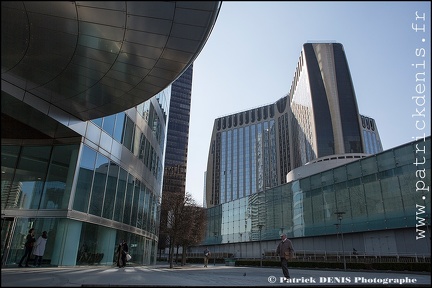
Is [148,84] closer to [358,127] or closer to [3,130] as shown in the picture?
[3,130]

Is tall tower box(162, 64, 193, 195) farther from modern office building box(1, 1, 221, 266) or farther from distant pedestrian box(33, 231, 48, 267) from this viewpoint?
distant pedestrian box(33, 231, 48, 267)

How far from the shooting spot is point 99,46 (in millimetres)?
10828

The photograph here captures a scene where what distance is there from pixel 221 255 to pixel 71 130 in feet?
152

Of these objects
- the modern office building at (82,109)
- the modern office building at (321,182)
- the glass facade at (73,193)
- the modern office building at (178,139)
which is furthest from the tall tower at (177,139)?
the glass facade at (73,193)

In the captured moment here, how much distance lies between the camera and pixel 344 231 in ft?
110

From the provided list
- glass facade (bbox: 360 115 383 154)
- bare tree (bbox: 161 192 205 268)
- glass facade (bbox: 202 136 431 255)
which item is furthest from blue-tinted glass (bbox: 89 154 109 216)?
glass facade (bbox: 360 115 383 154)

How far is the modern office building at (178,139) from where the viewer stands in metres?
122

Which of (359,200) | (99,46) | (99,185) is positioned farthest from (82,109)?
(359,200)

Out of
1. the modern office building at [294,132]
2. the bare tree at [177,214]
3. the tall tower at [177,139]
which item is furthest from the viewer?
the tall tower at [177,139]

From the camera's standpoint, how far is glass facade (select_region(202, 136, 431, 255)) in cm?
2700

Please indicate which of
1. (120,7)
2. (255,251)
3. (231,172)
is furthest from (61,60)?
(231,172)

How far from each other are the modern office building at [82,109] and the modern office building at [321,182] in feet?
69.4

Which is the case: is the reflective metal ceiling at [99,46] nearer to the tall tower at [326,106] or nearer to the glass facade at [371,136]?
the tall tower at [326,106]

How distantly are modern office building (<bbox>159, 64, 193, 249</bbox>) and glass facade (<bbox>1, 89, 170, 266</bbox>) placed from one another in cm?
9879
